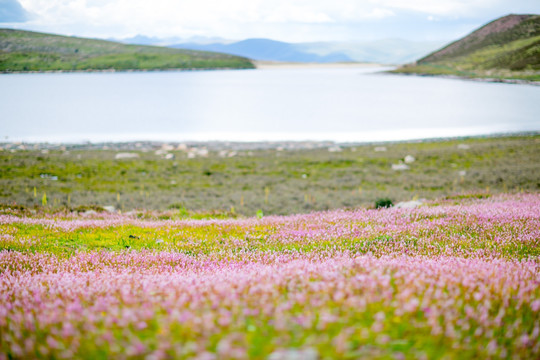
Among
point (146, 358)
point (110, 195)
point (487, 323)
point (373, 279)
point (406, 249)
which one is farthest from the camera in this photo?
point (110, 195)

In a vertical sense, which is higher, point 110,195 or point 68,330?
point 68,330

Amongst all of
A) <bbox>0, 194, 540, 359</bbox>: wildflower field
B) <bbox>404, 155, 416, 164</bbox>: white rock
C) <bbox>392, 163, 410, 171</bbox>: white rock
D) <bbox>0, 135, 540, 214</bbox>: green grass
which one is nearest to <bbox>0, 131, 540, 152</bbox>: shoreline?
<bbox>0, 135, 540, 214</bbox>: green grass

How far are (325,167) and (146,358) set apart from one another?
1500 inches

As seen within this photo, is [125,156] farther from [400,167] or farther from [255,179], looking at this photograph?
[400,167]

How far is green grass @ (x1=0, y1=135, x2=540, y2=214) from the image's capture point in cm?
2509

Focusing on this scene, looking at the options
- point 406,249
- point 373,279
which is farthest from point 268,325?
point 406,249

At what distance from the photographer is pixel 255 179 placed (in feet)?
113

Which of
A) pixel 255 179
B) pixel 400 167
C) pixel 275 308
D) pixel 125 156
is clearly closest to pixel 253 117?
pixel 125 156

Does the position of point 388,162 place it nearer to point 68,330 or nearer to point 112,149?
point 112,149

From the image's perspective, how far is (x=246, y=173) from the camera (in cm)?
3744

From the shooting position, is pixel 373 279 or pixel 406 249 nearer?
pixel 373 279

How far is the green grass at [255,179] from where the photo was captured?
2509 cm

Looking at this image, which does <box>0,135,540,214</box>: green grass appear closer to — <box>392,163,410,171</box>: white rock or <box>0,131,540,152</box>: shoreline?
<box>392,163,410,171</box>: white rock

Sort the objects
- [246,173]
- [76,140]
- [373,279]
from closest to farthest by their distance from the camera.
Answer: [373,279] → [246,173] → [76,140]
